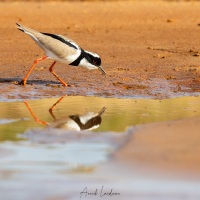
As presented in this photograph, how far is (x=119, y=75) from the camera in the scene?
12844 mm

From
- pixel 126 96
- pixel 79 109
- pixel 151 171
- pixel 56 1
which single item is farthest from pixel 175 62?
pixel 56 1

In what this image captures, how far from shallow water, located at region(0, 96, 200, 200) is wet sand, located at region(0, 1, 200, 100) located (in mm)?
861

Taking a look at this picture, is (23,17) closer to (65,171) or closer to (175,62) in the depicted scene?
(175,62)

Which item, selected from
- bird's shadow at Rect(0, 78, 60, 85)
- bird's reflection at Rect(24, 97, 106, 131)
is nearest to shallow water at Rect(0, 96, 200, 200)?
bird's reflection at Rect(24, 97, 106, 131)

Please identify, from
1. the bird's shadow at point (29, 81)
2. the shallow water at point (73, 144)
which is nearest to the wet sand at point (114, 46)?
the bird's shadow at point (29, 81)

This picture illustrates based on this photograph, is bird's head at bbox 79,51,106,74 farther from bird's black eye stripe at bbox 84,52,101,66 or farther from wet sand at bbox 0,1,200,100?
wet sand at bbox 0,1,200,100

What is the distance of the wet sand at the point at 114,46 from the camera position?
1199 centimetres

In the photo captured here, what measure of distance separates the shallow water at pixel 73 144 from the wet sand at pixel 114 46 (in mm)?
861

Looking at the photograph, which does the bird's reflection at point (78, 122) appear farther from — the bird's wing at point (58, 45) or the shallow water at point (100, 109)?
the bird's wing at point (58, 45)

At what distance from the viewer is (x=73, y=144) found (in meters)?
8.29

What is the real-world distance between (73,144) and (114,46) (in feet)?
24.6

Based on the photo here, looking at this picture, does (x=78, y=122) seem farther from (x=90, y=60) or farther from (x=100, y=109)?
(x=90, y=60)

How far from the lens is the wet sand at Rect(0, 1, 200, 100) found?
11992 mm

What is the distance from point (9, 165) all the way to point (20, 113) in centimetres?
265
